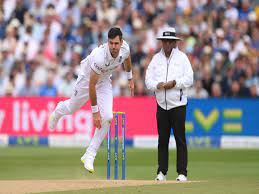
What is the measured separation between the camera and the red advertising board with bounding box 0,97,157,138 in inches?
781

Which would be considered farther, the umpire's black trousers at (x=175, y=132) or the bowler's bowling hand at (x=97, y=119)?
the umpire's black trousers at (x=175, y=132)

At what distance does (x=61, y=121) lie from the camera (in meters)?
19.9

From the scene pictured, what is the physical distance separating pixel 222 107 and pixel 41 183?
9279 millimetres

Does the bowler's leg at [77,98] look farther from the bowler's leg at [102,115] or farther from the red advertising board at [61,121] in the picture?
the red advertising board at [61,121]

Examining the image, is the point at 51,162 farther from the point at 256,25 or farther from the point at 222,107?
the point at 256,25

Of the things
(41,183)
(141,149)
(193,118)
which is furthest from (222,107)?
(41,183)

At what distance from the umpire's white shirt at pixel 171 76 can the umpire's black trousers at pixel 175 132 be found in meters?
0.09

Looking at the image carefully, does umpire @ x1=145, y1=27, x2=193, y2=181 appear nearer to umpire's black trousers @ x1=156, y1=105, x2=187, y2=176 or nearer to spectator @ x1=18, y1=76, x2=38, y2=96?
umpire's black trousers @ x1=156, y1=105, x2=187, y2=176

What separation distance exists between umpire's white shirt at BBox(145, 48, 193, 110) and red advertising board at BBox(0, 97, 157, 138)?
778 cm

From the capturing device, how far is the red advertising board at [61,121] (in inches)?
781

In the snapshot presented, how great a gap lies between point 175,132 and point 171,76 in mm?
728

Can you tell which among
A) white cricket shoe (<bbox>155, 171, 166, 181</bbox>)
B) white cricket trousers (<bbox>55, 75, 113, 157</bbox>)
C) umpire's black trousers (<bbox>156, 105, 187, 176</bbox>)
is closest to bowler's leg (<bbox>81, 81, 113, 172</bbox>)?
white cricket trousers (<bbox>55, 75, 113, 157</bbox>)

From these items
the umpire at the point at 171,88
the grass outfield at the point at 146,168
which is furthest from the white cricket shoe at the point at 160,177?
the grass outfield at the point at 146,168

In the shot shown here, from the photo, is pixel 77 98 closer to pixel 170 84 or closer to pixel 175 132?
pixel 170 84
